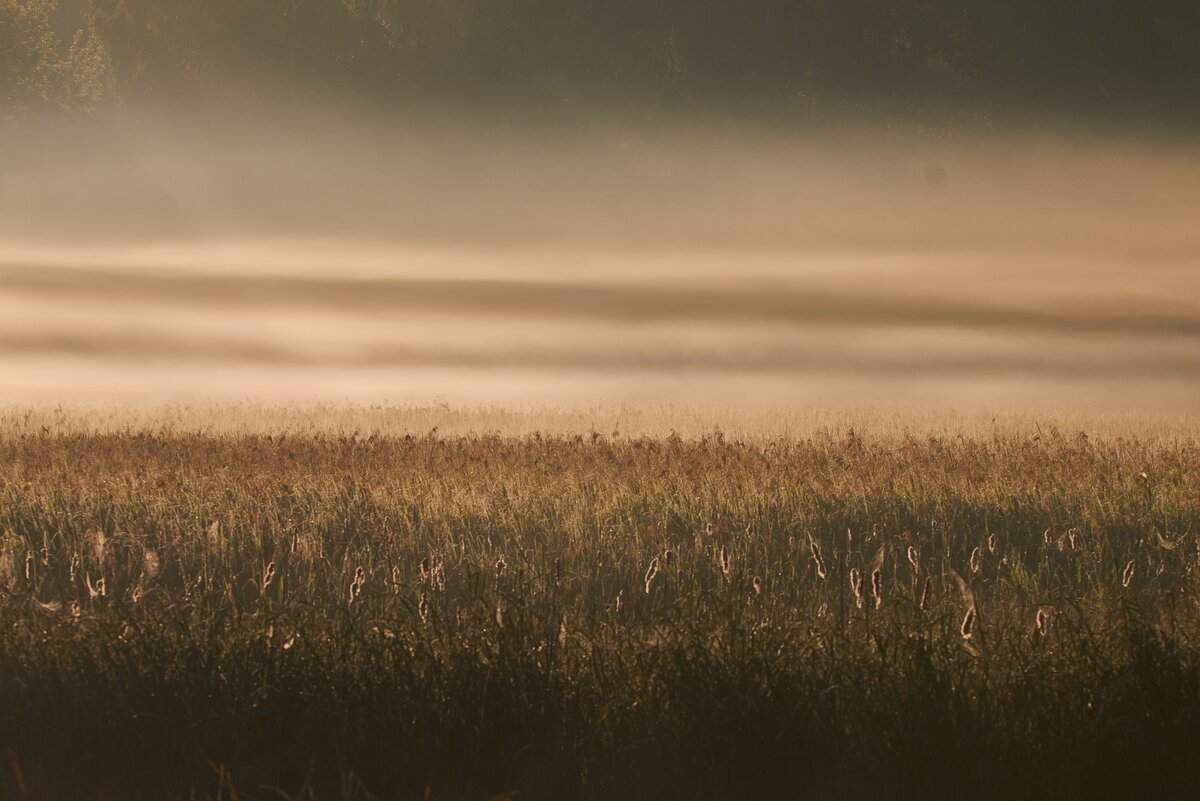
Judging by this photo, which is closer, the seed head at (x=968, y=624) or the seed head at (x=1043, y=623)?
the seed head at (x=968, y=624)

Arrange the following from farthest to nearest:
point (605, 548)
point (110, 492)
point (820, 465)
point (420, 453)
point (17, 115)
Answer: point (17, 115) < point (420, 453) < point (820, 465) < point (110, 492) < point (605, 548)

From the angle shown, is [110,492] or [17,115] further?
[17,115]

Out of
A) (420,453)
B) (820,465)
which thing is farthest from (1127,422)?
Result: (420,453)

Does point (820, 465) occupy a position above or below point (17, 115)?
below

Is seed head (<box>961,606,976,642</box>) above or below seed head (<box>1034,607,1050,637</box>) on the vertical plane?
above

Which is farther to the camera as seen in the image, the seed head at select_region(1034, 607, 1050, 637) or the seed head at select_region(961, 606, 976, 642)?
the seed head at select_region(1034, 607, 1050, 637)

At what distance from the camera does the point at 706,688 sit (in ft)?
15.1

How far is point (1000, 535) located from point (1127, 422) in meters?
19.1

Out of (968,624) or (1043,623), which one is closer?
(968,624)

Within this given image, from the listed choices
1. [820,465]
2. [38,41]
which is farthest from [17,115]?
[820,465]

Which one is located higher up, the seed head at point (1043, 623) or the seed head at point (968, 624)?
the seed head at point (968, 624)

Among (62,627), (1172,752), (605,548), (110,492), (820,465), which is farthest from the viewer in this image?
(820,465)

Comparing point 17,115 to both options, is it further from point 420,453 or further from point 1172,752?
point 1172,752

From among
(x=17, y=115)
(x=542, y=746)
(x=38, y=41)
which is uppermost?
(x=38, y=41)
